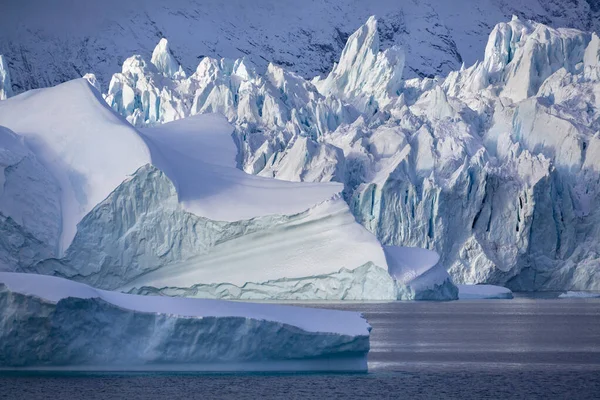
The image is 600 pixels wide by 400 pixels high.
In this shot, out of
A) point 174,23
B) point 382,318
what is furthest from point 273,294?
point 174,23

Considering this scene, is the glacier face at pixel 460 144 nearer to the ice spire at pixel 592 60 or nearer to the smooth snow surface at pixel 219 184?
the ice spire at pixel 592 60

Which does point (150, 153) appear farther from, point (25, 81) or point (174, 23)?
point (174, 23)

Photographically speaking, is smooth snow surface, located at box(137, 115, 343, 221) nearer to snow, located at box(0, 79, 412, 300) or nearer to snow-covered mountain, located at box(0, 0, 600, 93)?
snow, located at box(0, 79, 412, 300)

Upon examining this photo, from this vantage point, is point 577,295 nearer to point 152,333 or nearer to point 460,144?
point 460,144

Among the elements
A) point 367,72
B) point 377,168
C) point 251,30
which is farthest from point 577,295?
point 251,30

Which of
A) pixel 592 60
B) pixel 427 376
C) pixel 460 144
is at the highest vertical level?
pixel 427 376

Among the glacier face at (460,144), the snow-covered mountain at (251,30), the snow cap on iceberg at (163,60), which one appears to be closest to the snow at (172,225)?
the glacier face at (460,144)
